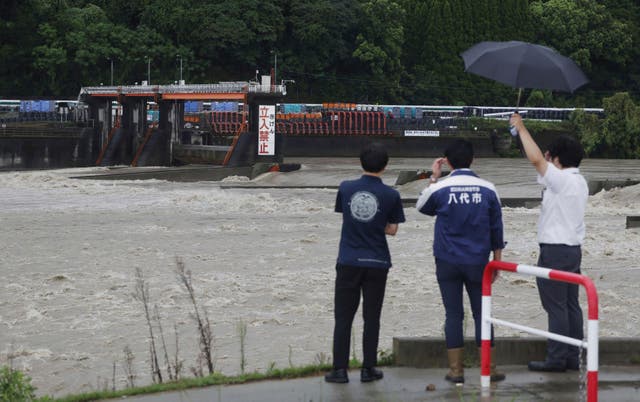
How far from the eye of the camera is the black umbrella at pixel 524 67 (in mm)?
9078

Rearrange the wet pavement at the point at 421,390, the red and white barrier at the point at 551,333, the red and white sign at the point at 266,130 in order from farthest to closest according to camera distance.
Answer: the red and white sign at the point at 266,130
the wet pavement at the point at 421,390
the red and white barrier at the point at 551,333

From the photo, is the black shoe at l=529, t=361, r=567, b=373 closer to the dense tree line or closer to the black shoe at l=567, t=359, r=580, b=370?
the black shoe at l=567, t=359, r=580, b=370

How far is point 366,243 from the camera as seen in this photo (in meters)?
8.91

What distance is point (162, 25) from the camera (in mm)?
85938

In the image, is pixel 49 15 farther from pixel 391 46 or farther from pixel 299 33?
pixel 391 46

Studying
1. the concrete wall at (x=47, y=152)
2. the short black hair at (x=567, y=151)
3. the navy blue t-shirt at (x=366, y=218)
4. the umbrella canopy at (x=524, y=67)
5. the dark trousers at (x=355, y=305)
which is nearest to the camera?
the navy blue t-shirt at (x=366, y=218)

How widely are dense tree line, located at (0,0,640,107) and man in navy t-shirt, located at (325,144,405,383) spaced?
7440cm

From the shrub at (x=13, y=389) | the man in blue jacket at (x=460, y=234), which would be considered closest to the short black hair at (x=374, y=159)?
the man in blue jacket at (x=460, y=234)

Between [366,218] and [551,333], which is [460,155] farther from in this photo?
[551,333]

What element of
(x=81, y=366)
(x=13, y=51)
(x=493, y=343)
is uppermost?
(x=13, y=51)

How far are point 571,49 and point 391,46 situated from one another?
15.6 m

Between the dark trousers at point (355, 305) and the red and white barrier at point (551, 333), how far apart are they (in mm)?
850

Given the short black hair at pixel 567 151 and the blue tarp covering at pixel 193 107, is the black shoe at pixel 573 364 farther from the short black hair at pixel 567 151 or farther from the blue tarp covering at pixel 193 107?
the blue tarp covering at pixel 193 107

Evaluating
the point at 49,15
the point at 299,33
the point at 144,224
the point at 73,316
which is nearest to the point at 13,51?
the point at 49,15
